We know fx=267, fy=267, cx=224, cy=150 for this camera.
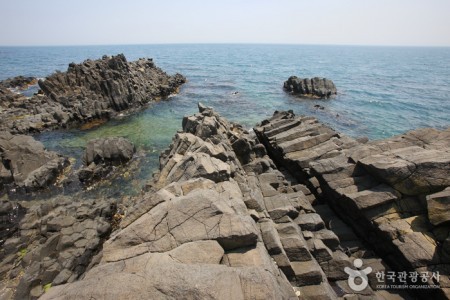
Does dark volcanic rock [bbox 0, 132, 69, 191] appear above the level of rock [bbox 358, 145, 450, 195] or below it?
below

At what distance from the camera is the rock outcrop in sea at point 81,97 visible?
43.5m

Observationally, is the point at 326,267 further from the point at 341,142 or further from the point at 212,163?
the point at 341,142

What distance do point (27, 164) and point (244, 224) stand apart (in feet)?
Result: 87.6

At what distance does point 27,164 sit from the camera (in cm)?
2730

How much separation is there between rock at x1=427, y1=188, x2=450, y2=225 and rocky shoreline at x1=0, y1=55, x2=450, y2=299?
2.1 inches

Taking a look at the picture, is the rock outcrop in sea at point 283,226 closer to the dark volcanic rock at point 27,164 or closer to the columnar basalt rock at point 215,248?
the columnar basalt rock at point 215,248

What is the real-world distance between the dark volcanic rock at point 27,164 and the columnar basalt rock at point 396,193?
2400 cm

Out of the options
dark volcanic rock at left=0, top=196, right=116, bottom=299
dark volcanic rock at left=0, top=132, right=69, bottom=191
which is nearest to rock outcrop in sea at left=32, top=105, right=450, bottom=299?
dark volcanic rock at left=0, top=196, right=116, bottom=299

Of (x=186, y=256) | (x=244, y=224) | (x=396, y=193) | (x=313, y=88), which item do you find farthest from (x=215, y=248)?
(x=313, y=88)

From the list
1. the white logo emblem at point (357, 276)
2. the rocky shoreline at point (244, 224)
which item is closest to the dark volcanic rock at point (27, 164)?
the rocky shoreline at point (244, 224)

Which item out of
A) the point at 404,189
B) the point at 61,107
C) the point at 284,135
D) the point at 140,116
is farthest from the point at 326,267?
the point at 61,107

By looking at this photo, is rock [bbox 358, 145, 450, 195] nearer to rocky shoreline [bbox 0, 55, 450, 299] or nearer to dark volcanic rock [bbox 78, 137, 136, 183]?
rocky shoreline [bbox 0, 55, 450, 299]

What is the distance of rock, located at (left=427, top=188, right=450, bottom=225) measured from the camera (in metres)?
13.7

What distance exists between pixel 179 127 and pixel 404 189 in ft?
111
